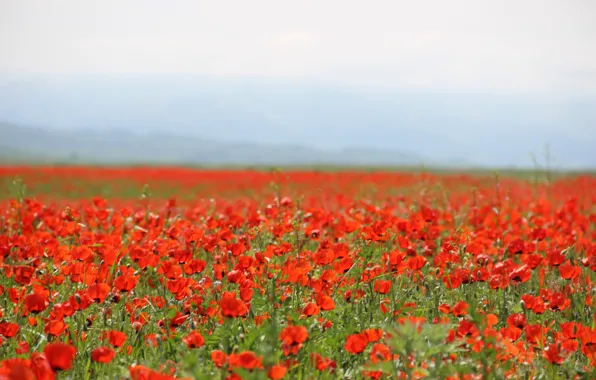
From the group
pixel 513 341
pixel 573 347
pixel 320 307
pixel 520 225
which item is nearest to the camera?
pixel 573 347

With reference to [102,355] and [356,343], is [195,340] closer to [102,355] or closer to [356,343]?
[102,355]

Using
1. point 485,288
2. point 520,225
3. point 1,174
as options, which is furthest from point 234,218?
point 1,174

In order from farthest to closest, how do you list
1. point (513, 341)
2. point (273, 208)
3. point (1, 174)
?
1. point (1, 174)
2. point (273, 208)
3. point (513, 341)

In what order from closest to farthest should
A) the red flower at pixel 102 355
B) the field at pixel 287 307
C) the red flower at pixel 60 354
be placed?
the red flower at pixel 60 354 → the red flower at pixel 102 355 → the field at pixel 287 307

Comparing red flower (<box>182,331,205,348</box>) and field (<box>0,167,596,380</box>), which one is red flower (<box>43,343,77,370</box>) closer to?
field (<box>0,167,596,380</box>)

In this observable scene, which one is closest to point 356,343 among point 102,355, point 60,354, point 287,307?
point 287,307

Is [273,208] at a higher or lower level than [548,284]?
higher

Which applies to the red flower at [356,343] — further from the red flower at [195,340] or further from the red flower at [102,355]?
the red flower at [102,355]

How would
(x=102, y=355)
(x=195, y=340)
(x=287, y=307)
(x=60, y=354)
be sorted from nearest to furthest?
1. (x=60, y=354)
2. (x=102, y=355)
3. (x=195, y=340)
4. (x=287, y=307)

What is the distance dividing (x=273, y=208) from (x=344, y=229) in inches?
35.4

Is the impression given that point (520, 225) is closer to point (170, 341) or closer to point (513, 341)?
point (513, 341)

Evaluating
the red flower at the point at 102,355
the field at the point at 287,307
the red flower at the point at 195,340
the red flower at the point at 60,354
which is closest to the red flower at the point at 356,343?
the field at the point at 287,307

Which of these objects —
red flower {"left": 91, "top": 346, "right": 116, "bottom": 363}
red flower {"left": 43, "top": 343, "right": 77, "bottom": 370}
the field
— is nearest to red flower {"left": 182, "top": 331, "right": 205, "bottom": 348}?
the field

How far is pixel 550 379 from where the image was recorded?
2734 millimetres
